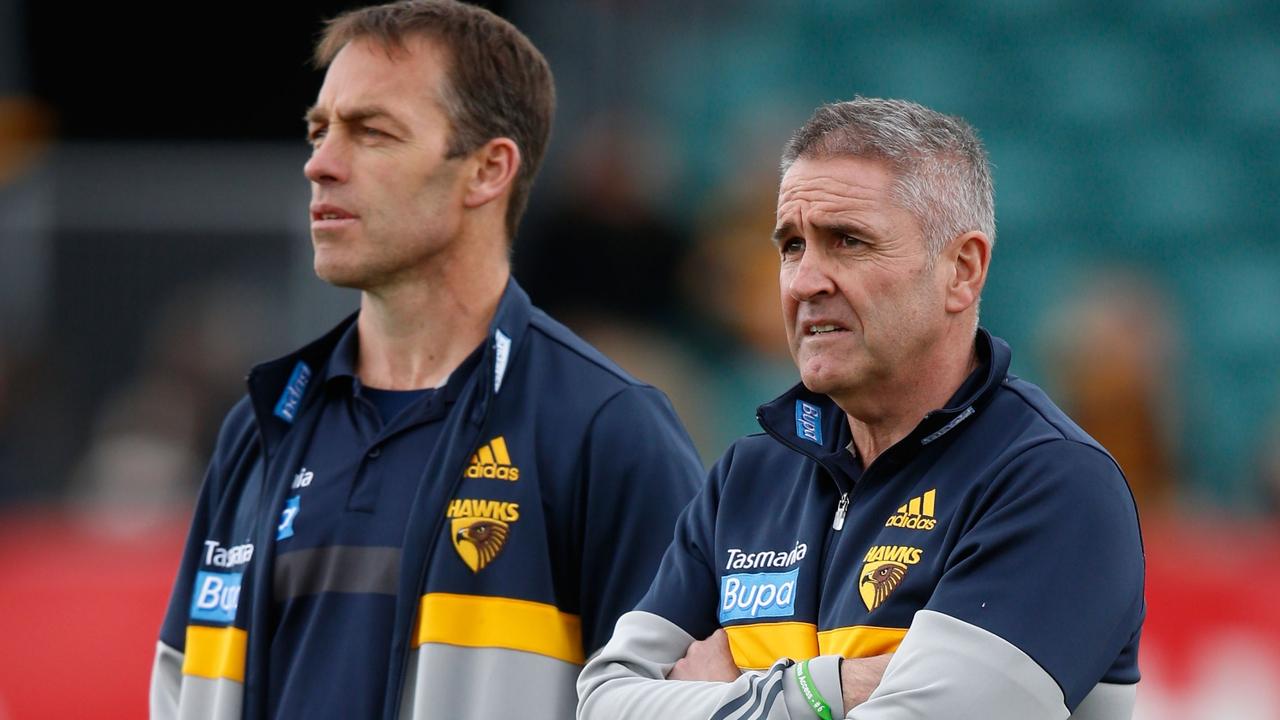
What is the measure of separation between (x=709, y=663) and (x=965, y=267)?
0.83m

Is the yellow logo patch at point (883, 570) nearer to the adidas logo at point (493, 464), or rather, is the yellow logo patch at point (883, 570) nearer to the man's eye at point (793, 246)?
the man's eye at point (793, 246)

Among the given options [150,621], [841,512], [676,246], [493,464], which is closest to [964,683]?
[841,512]

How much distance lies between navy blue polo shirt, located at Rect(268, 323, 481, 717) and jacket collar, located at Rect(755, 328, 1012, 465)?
819 millimetres

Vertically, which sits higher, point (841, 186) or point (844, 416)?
point (841, 186)

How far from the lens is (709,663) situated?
329 cm

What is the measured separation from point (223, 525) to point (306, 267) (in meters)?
4.01

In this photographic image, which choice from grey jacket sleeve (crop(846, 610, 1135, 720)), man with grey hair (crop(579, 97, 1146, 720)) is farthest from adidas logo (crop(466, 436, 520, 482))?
grey jacket sleeve (crop(846, 610, 1135, 720))

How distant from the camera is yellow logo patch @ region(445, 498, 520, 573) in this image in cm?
376

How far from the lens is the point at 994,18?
10898 mm

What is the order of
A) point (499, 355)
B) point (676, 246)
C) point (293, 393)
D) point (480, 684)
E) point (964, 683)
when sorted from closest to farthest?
point (964, 683), point (480, 684), point (499, 355), point (293, 393), point (676, 246)

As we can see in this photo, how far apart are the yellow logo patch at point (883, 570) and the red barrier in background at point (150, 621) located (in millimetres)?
3152

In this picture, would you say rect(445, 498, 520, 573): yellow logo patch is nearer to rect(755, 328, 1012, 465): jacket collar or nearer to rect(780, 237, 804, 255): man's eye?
rect(755, 328, 1012, 465): jacket collar

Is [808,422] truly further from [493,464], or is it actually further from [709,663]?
[493,464]

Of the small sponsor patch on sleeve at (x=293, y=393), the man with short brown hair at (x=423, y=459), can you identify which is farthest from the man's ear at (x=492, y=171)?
the small sponsor patch on sleeve at (x=293, y=393)
